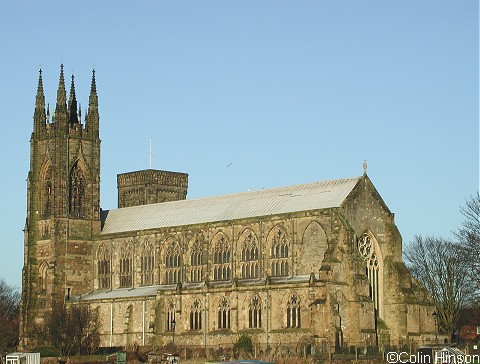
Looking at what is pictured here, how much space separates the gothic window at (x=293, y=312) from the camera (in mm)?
93562

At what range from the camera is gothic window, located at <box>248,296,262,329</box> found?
96.2 meters

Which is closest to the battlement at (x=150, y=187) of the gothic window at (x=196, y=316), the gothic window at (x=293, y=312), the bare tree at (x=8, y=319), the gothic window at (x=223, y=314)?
the bare tree at (x=8, y=319)

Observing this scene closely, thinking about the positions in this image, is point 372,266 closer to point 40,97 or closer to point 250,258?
point 250,258

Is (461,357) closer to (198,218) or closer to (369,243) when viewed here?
(369,243)

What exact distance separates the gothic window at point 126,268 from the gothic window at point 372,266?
24918 millimetres

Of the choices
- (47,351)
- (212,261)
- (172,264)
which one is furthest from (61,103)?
(47,351)

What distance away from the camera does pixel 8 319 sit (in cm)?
13350

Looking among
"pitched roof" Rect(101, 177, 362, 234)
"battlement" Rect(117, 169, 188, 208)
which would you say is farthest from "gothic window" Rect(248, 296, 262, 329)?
"battlement" Rect(117, 169, 188, 208)

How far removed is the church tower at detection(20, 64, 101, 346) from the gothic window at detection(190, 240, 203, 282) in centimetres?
1383

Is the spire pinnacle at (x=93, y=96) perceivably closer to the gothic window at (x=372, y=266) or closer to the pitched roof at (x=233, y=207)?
the pitched roof at (x=233, y=207)

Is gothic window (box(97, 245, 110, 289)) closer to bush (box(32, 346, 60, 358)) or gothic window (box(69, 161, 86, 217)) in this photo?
gothic window (box(69, 161, 86, 217))

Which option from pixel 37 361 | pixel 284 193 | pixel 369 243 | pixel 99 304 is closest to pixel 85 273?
pixel 99 304

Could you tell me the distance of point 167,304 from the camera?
10356 centimetres

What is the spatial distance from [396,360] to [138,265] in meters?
41.1
